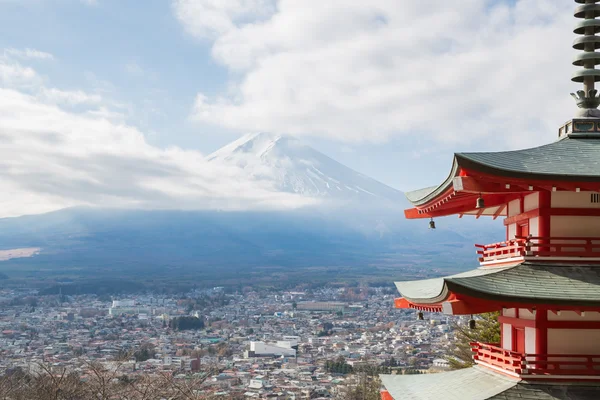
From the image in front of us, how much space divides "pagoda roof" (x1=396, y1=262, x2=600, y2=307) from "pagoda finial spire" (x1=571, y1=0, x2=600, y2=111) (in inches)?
86.2

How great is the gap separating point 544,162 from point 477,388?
2.63 m

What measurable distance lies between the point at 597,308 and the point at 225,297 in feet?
393

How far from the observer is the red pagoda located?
24.0 feet

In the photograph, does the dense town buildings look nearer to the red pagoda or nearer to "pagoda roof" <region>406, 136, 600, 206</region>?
the red pagoda

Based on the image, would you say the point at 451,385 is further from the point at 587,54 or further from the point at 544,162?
the point at 587,54

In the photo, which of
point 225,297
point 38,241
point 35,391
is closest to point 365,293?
point 225,297

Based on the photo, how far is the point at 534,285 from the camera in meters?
7.41

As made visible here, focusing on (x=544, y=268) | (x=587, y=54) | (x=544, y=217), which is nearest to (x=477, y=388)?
(x=544, y=268)

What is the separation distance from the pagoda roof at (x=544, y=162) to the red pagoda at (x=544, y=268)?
11 millimetres

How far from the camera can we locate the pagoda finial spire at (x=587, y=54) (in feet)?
28.5

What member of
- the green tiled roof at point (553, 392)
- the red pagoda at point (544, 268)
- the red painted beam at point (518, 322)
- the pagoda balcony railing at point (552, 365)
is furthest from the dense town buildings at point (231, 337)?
the green tiled roof at point (553, 392)

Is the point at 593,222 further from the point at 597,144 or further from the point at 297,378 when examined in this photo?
the point at 297,378

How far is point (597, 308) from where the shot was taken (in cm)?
720

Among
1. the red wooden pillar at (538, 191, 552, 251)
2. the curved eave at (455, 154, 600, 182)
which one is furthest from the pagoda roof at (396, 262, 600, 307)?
the curved eave at (455, 154, 600, 182)
